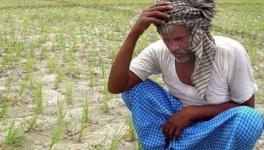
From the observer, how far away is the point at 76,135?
360cm

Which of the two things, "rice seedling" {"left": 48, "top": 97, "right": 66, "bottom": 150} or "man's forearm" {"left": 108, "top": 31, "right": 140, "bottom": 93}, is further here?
"rice seedling" {"left": 48, "top": 97, "right": 66, "bottom": 150}

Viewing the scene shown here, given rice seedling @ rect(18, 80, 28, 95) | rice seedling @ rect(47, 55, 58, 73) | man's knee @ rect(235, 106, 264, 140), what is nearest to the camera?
man's knee @ rect(235, 106, 264, 140)

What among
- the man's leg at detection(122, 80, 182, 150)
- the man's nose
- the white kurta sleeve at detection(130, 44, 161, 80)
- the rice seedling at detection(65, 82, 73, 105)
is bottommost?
the rice seedling at detection(65, 82, 73, 105)

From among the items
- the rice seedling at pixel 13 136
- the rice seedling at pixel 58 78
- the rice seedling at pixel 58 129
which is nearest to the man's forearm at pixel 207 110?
the rice seedling at pixel 58 129

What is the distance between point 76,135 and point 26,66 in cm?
218

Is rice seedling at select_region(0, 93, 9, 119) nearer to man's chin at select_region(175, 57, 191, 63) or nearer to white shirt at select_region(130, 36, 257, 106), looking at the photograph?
white shirt at select_region(130, 36, 257, 106)

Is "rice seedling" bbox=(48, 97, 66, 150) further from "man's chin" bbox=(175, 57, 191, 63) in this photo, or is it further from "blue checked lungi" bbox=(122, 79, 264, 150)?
"man's chin" bbox=(175, 57, 191, 63)

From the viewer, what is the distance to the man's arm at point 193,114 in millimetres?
2811

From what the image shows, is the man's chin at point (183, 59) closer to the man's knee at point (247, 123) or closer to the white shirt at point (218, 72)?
the white shirt at point (218, 72)

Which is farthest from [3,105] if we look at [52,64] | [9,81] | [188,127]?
[188,127]

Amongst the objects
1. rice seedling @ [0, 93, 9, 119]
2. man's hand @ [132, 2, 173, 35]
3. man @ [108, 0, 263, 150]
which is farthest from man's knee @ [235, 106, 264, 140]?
rice seedling @ [0, 93, 9, 119]

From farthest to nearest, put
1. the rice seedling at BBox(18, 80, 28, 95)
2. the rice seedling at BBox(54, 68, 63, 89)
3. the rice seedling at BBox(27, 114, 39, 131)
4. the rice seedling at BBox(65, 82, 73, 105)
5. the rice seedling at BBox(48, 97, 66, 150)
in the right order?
the rice seedling at BBox(54, 68, 63, 89) → the rice seedling at BBox(18, 80, 28, 95) → the rice seedling at BBox(65, 82, 73, 105) → the rice seedling at BBox(27, 114, 39, 131) → the rice seedling at BBox(48, 97, 66, 150)

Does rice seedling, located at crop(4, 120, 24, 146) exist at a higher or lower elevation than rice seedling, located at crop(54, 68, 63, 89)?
higher

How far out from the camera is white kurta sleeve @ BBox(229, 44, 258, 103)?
2736 mm
